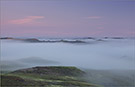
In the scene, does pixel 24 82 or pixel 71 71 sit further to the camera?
pixel 71 71

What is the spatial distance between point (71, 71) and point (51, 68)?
5.56m

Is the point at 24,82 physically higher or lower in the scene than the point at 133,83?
higher

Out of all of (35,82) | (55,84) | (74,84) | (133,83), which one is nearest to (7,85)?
(35,82)

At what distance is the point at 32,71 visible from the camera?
168ft

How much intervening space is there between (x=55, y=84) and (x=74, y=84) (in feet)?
13.6

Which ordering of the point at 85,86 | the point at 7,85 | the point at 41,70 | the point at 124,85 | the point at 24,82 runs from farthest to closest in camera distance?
the point at 41,70, the point at 124,85, the point at 85,86, the point at 24,82, the point at 7,85

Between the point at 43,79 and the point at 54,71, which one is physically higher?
the point at 43,79

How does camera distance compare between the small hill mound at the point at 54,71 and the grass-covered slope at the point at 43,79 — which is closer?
the grass-covered slope at the point at 43,79

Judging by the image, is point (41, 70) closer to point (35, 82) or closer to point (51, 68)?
point (51, 68)

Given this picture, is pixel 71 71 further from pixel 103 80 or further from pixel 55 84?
pixel 55 84

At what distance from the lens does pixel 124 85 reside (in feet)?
161

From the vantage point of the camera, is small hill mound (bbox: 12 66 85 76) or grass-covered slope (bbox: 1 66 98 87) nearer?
grass-covered slope (bbox: 1 66 98 87)

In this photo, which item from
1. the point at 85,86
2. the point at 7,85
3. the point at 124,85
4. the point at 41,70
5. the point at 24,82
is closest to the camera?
the point at 7,85

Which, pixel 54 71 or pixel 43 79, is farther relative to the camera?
pixel 54 71
